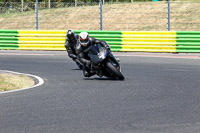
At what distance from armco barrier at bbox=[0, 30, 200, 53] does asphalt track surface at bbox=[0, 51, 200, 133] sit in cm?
460

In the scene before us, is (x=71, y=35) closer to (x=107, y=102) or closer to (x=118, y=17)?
(x=107, y=102)

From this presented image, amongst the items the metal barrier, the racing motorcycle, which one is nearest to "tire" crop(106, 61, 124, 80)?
the racing motorcycle

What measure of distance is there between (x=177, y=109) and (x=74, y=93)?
2.60 m

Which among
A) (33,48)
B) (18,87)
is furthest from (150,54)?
(18,87)

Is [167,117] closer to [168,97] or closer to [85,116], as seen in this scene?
[85,116]

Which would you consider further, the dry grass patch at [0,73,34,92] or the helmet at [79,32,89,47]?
the helmet at [79,32,89,47]

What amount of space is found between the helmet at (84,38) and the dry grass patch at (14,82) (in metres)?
1.54

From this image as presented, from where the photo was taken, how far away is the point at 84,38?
12.4m

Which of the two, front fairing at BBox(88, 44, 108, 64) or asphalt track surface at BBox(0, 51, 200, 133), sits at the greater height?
front fairing at BBox(88, 44, 108, 64)

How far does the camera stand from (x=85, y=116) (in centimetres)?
744

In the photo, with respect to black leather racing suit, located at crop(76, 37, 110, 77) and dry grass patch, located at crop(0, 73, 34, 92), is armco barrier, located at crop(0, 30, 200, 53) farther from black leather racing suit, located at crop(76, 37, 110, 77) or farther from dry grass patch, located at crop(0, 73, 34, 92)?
dry grass patch, located at crop(0, 73, 34, 92)

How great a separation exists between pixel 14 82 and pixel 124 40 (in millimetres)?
9613

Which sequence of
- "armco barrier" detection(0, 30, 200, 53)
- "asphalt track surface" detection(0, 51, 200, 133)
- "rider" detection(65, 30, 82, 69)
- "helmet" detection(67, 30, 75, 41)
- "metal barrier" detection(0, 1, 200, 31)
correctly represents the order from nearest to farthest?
"asphalt track surface" detection(0, 51, 200, 133)
"helmet" detection(67, 30, 75, 41)
"rider" detection(65, 30, 82, 69)
"armco barrier" detection(0, 30, 200, 53)
"metal barrier" detection(0, 1, 200, 31)

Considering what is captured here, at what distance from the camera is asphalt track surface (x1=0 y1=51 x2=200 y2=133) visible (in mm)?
6746
